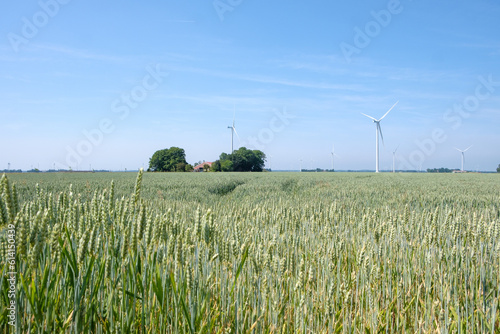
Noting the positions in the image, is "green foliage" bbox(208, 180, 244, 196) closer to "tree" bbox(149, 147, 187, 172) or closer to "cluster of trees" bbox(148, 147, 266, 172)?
"cluster of trees" bbox(148, 147, 266, 172)

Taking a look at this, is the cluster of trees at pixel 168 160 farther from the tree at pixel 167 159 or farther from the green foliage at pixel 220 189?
the green foliage at pixel 220 189

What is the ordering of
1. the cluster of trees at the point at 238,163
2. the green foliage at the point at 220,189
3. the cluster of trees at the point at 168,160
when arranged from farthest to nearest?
1. the cluster of trees at the point at 168,160
2. the cluster of trees at the point at 238,163
3. the green foliage at the point at 220,189

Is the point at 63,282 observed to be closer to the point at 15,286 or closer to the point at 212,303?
the point at 15,286

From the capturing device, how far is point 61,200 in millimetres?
3418

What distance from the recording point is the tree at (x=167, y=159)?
291 feet

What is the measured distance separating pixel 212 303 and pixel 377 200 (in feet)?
24.9

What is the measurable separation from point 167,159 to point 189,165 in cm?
1050

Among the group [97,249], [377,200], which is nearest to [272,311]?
[97,249]

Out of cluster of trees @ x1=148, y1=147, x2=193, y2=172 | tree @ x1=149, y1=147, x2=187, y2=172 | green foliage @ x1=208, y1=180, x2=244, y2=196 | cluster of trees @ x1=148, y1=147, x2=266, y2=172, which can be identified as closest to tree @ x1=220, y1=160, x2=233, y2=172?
cluster of trees @ x1=148, y1=147, x2=266, y2=172

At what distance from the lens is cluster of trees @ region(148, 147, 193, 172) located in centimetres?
8769

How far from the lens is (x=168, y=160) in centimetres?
9256

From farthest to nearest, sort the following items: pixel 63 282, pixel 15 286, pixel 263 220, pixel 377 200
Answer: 1. pixel 377 200
2. pixel 263 220
3. pixel 63 282
4. pixel 15 286

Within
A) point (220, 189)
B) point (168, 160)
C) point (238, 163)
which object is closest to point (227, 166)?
point (238, 163)

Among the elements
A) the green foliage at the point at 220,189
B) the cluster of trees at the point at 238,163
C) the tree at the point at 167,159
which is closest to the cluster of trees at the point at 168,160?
the tree at the point at 167,159
